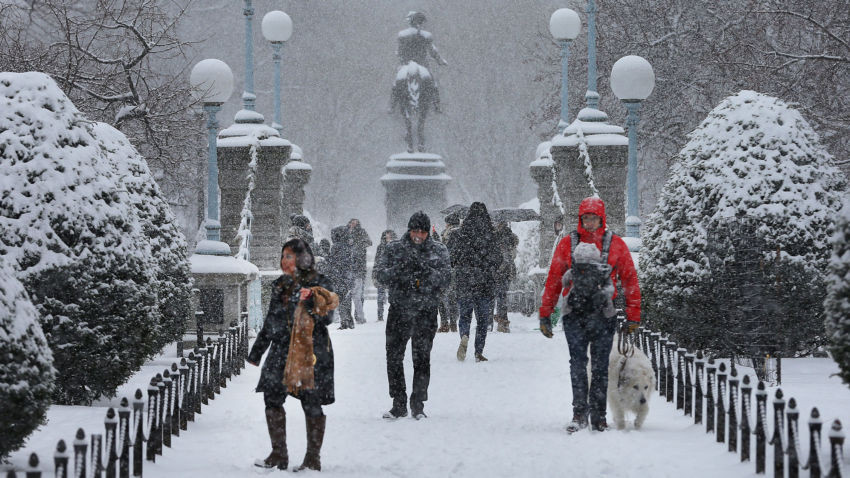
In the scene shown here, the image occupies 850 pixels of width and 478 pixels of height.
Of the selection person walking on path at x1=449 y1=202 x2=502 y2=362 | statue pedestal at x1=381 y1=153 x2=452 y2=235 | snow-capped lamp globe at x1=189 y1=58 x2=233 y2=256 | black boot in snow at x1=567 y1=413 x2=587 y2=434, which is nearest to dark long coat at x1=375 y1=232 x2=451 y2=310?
black boot in snow at x1=567 y1=413 x2=587 y2=434

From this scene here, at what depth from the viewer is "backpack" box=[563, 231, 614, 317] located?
9422 millimetres

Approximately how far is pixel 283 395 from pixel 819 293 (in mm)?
6204

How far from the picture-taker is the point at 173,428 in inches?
375

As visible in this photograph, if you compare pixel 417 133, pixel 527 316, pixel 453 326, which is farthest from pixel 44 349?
pixel 417 133

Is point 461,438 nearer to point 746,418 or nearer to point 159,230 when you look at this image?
point 746,418

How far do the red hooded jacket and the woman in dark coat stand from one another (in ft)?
6.95

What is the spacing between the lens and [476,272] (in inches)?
605

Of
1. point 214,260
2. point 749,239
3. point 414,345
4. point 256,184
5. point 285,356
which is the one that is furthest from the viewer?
point 256,184

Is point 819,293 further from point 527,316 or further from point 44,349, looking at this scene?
point 527,316

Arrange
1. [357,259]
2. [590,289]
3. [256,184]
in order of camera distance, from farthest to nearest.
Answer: [357,259], [256,184], [590,289]

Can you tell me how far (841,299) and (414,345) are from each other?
4633 millimetres

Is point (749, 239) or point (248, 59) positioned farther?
point (248, 59)

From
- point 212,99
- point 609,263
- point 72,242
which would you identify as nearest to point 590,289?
point 609,263

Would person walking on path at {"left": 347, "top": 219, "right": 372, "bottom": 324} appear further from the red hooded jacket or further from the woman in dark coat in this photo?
the woman in dark coat
